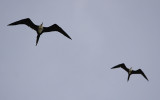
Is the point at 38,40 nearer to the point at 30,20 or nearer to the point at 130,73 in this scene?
the point at 30,20

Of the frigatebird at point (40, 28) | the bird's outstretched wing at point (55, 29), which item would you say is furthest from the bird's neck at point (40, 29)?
the bird's outstretched wing at point (55, 29)

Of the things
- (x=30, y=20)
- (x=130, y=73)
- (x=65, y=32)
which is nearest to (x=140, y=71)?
(x=130, y=73)

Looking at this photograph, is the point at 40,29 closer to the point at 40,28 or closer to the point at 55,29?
the point at 40,28

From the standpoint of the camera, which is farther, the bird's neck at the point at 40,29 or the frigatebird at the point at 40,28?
the frigatebird at the point at 40,28

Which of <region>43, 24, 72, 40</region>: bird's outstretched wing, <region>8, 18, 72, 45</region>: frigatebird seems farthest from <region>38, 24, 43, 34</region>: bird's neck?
<region>43, 24, 72, 40</region>: bird's outstretched wing

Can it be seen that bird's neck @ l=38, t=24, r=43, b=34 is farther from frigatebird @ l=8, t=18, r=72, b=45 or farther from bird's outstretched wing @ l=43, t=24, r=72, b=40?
bird's outstretched wing @ l=43, t=24, r=72, b=40

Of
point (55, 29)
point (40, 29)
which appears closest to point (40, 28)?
point (40, 29)

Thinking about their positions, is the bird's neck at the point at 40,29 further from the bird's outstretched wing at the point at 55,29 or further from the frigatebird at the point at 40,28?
the bird's outstretched wing at the point at 55,29

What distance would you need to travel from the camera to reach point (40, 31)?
103 ft

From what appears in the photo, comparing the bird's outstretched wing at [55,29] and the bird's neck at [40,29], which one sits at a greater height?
the bird's outstretched wing at [55,29]

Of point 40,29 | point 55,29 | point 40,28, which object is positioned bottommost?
point 40,29

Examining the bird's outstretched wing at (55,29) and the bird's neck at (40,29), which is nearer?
the bird's neck at (40,29)

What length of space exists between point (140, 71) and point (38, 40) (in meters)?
16.6

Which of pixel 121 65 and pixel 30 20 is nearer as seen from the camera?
pixel 30 20
